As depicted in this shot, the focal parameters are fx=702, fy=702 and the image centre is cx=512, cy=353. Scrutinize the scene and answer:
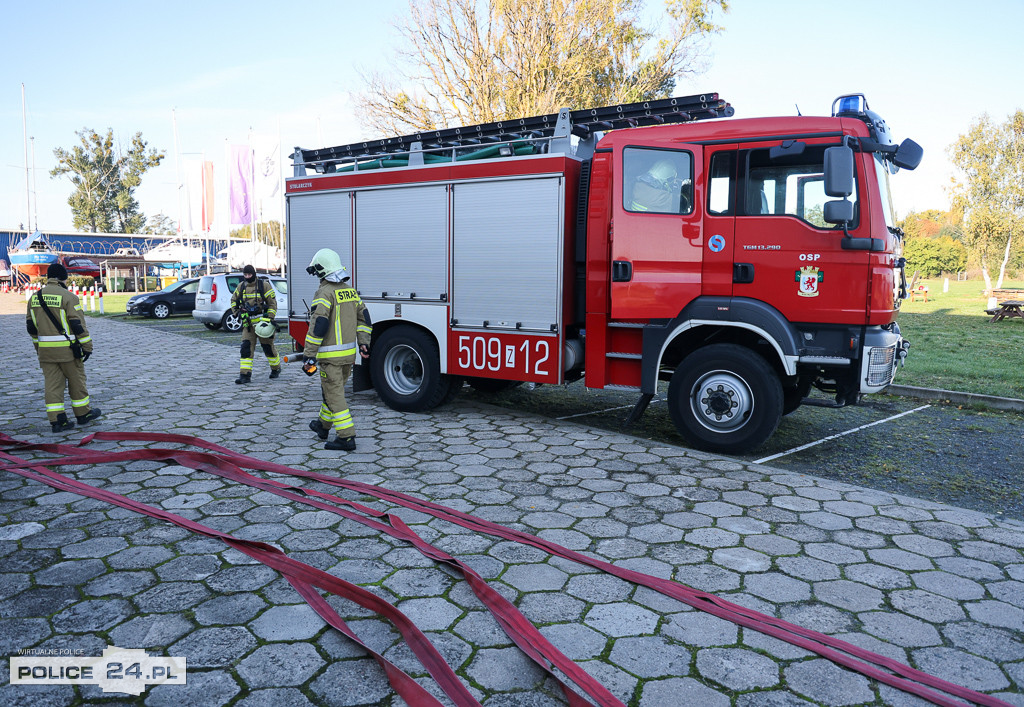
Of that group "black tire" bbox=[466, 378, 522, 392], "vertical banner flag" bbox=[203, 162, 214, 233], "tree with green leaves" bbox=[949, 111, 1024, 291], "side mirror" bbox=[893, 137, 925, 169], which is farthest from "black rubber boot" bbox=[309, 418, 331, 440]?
"tree with green leaves" bbox=[949, 111, 1024, 291]

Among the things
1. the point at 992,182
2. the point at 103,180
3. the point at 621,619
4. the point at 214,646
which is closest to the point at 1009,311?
the point at 992,182

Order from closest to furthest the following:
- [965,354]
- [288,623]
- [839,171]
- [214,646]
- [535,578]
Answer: [214,646] < [288,623] < [535,578] < [839,171] < [965,354]

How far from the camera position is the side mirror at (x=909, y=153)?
19.4ft

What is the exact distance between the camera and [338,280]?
648cm

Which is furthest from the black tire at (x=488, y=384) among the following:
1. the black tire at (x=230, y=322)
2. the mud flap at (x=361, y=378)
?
the black tire at (x=230, y=322)

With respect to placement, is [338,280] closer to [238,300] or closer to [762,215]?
[762,215]

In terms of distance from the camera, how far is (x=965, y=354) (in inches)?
524

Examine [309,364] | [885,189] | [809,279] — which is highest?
[885,189]

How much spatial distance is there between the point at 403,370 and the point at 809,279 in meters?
4.54

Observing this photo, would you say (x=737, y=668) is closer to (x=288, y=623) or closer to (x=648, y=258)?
(x=288, y=623)

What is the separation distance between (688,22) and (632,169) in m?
17.5

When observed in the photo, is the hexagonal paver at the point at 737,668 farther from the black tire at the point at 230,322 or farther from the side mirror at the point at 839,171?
the black tire at the point at 230,322

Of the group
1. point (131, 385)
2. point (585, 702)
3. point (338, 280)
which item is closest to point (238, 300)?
point (131, 385)

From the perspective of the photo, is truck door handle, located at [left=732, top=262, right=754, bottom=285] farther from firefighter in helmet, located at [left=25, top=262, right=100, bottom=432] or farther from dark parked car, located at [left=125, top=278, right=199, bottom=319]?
dark parked car, located at [left=125, top=278, right=199, bottom=319]
